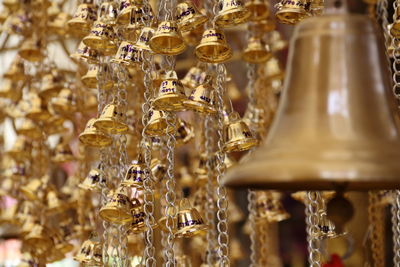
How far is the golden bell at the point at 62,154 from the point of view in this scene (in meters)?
4.73

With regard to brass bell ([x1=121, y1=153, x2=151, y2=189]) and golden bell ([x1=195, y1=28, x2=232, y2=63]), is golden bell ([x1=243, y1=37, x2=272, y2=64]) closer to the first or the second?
golden bell ([x1=195, y1=28, x2=232, y2=63])

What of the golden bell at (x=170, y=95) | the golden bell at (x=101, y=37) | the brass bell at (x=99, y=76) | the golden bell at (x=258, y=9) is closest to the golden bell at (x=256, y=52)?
the golden bell at (x=258, y=9)

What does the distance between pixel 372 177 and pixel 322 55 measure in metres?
0.33

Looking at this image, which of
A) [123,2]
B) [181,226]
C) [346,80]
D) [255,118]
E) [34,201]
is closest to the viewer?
[346,80]

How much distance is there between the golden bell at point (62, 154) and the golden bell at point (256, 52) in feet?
3.68

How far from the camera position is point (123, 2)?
11.0ft

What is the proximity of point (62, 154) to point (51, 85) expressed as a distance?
41 cm

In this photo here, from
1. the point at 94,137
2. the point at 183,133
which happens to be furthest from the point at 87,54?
the point at 183,133

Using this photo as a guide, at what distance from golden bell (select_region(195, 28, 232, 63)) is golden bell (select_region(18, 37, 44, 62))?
1524 millimetres

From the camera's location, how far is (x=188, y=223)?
10.2ft

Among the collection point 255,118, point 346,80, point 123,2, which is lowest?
point 346,80

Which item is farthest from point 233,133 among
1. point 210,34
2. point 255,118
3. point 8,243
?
point 8,243

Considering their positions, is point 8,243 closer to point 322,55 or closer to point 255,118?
Answer: point 255,118

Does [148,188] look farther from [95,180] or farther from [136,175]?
[95,180]
